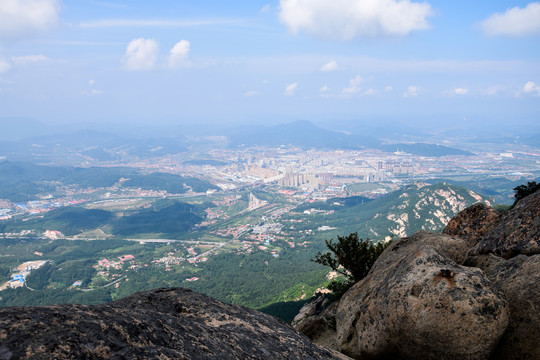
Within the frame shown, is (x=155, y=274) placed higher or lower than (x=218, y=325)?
lower

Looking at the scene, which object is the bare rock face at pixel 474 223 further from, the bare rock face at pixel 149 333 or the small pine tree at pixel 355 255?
the bare rock face at pixel 149 333

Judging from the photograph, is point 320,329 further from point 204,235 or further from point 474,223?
point 204,235

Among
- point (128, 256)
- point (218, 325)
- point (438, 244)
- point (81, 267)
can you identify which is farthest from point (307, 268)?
point (218, 325)

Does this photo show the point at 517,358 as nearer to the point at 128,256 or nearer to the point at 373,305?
the point at 373,305

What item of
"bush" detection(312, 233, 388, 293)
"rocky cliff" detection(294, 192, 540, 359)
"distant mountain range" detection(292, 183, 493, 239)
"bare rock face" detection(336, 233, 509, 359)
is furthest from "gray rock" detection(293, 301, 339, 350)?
"distant mountain range" detection(292, 183, 493, 239)

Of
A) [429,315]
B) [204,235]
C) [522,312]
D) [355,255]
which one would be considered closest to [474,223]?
[522,312]

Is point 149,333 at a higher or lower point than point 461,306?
higher
